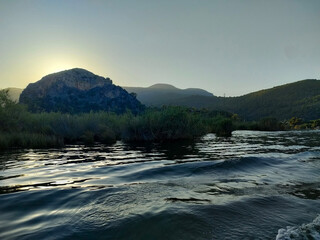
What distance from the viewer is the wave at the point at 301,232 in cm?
274

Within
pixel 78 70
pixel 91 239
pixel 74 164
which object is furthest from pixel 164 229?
pixel 78 70

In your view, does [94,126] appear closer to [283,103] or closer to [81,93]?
[283,103]

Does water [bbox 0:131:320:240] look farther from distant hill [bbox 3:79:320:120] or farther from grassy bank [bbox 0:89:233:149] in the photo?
distant hill [bbox 3:79:320:120]

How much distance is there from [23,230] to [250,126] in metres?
34.2

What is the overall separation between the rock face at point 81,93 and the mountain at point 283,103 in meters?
36.3

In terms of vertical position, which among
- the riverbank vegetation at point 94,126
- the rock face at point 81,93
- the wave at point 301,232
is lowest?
the wave at point 301,232

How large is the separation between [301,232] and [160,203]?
1.87 metres

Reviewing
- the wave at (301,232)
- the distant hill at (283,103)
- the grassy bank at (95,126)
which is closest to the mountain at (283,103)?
the distant hill at (283,103)

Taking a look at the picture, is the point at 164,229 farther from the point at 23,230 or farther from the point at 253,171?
the point at 253,171

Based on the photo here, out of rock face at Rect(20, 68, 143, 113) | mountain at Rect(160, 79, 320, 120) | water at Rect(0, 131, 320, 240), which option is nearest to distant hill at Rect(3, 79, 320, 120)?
mountain at Rect(160, 79, 320, 120)

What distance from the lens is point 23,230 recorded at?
295 cm

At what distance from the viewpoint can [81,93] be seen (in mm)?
97875

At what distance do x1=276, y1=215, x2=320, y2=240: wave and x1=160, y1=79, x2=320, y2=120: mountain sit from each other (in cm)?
5767

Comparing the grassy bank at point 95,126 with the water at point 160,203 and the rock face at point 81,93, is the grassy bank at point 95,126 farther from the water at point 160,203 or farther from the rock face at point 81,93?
the rock face at point 81,93
